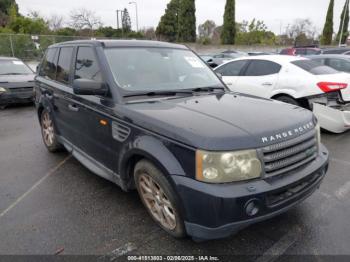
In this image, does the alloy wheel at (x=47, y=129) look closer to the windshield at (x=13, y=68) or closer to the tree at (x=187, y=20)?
the windshield at (x=13, y=68)

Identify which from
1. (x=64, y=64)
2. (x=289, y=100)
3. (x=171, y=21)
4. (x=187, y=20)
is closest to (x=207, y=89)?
(x=64, y=64)

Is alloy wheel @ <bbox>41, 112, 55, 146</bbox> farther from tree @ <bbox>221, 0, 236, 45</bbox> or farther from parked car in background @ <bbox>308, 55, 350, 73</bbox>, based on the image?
tree @ <bbox>221, 0, 236, 45</bbox>

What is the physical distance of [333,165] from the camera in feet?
14.2

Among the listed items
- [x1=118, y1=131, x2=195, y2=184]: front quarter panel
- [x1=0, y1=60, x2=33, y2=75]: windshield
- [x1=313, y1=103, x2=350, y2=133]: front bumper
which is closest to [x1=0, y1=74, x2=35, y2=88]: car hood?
[x1=0, y1=60, x2=33, y2=75]: windshield

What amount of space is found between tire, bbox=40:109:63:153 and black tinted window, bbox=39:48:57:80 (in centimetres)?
64

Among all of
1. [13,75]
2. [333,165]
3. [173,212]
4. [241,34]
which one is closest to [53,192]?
[173,212]

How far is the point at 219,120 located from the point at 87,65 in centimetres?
198

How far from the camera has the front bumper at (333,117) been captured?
5.38 metres

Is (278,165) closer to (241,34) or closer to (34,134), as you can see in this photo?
(34,134)

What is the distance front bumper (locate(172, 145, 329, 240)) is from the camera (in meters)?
2.10

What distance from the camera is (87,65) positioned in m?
3.52

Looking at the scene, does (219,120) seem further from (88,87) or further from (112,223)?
(112,223)

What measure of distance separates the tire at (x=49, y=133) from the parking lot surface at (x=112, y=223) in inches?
23.6

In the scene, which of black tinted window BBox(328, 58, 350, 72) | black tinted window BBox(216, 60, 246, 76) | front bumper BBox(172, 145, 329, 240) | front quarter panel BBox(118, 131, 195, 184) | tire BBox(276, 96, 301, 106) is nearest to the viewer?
front bumper BBox(172, 145, 329, 240)
